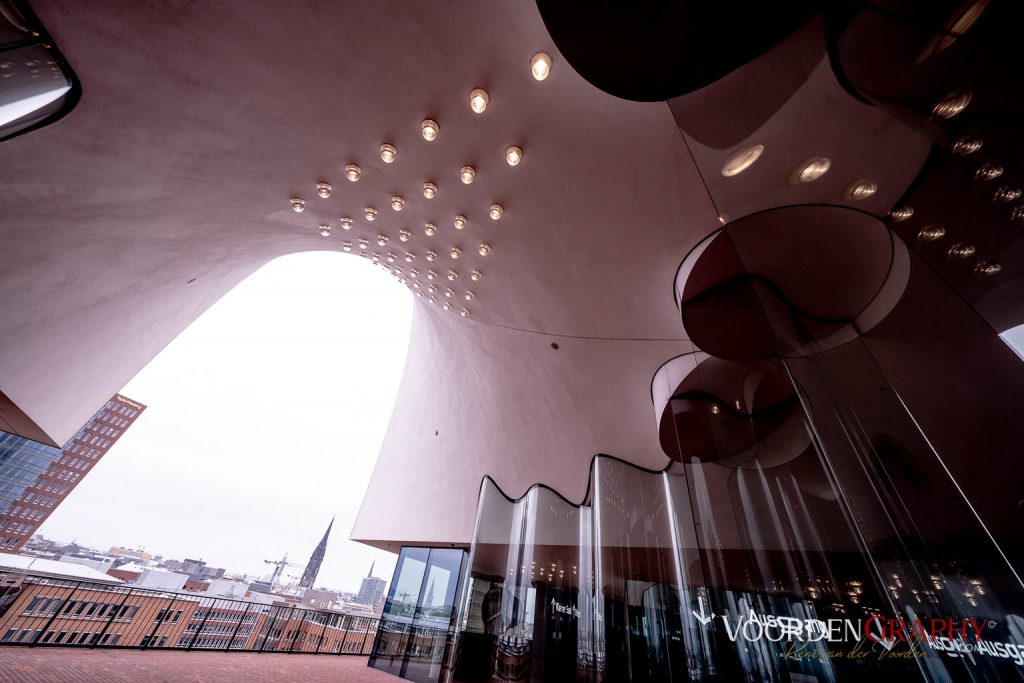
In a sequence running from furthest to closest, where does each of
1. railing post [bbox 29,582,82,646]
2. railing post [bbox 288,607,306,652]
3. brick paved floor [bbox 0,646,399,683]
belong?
railing post [bbox 288,607,306,652], railing post [bbox 29,582,82,646], brick paved floor [bbox 0,646,399,683]

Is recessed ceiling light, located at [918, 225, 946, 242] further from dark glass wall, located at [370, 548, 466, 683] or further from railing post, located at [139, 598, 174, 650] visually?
dark glass wall, located at [370, 548, 466, 683]

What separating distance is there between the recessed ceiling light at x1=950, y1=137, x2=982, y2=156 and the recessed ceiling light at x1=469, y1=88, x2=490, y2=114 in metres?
3.42

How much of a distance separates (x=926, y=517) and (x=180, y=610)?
35.5 ft

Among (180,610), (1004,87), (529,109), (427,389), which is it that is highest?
(427,389)

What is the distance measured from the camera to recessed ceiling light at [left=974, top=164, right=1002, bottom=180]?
136cm

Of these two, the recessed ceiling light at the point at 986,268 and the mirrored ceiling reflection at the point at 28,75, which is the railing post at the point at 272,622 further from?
the recessed ceiling light at the point at 986,268

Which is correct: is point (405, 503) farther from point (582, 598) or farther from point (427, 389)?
point (582, 598)

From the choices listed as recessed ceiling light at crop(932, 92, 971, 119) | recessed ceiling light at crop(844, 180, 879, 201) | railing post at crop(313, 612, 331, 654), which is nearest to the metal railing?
railing post at crop(313, 612, 331, 654)

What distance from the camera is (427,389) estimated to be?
41.9 feet

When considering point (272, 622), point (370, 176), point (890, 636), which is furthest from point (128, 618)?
point (890, 636)

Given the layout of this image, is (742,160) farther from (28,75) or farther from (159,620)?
(159,620)

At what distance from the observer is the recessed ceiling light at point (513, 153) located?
4020 mm

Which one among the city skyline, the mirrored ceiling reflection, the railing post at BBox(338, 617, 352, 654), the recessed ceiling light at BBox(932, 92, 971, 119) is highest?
the city skyline

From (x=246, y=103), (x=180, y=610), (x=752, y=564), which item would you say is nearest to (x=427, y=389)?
(x=180, y=610)
